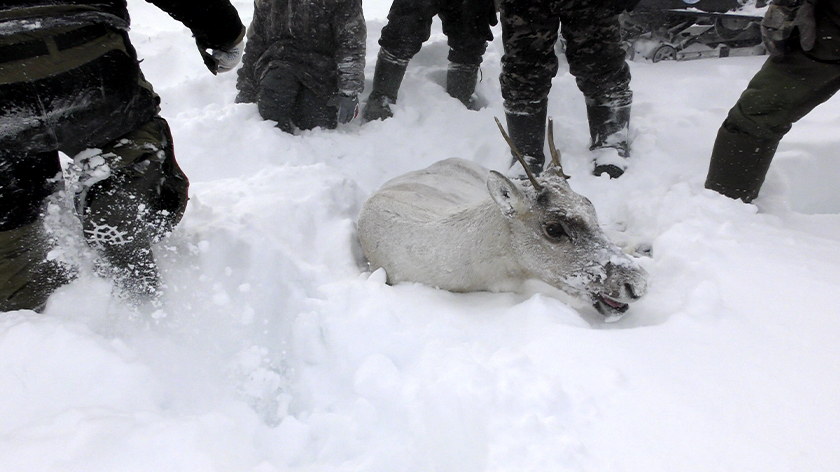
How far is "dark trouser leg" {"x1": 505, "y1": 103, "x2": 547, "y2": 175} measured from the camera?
3.59 meters

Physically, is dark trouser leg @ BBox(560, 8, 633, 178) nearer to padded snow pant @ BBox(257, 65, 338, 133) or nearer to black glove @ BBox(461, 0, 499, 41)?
black glove @ BBox(461, 0, 499, 41)

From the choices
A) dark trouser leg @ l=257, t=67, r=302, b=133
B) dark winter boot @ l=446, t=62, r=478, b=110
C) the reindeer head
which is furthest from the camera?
dark winter boot @ l=446, t=62, r=478, b=110

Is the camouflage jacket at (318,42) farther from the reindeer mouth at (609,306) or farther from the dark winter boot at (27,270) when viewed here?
the reindeer mouth at (609,306)

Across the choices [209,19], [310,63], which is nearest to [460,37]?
[310,63]

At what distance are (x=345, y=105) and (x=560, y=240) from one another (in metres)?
2.85

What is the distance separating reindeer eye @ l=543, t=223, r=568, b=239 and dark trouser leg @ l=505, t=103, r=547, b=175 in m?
1.32

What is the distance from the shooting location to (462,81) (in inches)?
198

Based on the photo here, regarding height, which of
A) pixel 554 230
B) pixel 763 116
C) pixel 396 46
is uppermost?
pixel 763 116

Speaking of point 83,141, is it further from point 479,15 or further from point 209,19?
point 479,15

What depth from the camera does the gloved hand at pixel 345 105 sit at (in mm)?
4520

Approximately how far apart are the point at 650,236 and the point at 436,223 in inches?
52.5

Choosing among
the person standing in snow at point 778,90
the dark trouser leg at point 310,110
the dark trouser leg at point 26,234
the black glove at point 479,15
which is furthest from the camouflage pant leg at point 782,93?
the dark trouser leg at point 26,234

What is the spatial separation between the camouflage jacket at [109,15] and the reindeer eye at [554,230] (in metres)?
1.82

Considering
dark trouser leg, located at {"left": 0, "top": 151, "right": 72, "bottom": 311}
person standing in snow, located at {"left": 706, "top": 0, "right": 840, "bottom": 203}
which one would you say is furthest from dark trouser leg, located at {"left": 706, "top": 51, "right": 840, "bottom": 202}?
dark trouser leg, located at {"left": 0, "top": 151, "right": 72, "bottom": 311}
